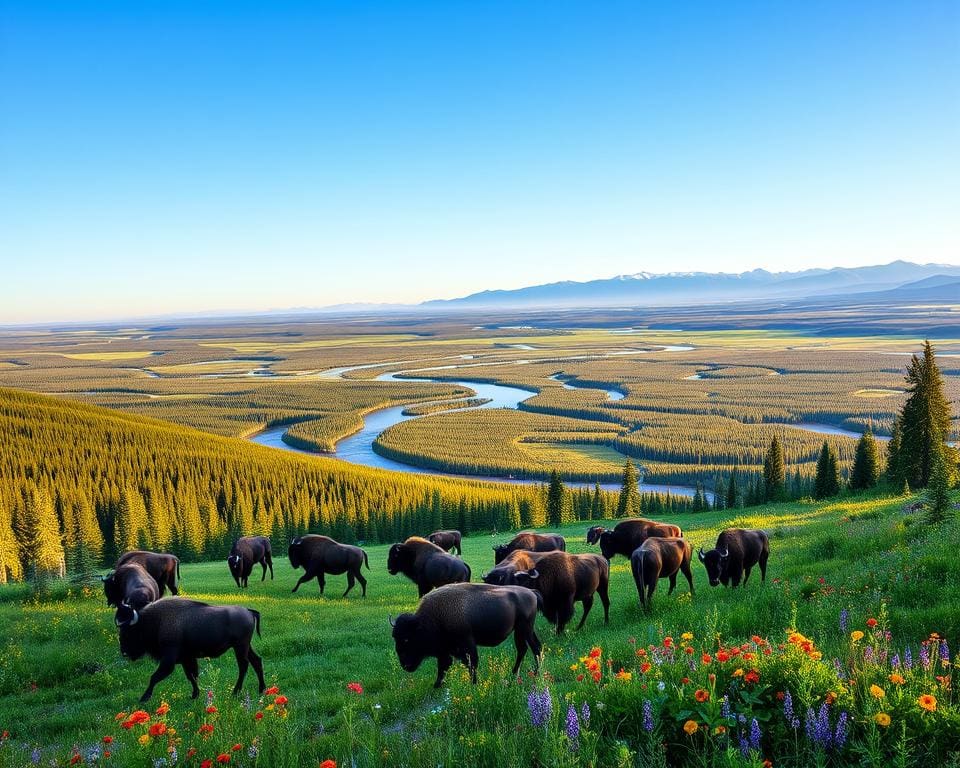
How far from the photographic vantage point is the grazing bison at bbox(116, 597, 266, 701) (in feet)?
35.7

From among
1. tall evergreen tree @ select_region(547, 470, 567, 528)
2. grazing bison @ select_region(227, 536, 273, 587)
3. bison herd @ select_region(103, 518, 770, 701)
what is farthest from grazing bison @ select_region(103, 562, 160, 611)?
tall evergreen tree @ select_region(547, 470, 567, 528)

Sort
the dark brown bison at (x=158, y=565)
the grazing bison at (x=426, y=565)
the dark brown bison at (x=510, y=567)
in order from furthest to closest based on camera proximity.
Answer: the dark brown bison at (x=158, y=565)
the grazing bison at (x=426, y=565)
the dark brown bison at (x=510, y=567)

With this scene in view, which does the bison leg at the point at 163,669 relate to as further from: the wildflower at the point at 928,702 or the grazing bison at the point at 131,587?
the wildflower at the point at 928,702

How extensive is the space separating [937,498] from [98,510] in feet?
273

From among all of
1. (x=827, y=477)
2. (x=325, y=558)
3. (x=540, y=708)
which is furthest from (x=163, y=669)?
(x=827, y=477)

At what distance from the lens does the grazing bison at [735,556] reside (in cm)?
1633

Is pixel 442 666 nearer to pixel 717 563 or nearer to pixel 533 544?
pixel 717 563

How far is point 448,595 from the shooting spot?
33.0ft

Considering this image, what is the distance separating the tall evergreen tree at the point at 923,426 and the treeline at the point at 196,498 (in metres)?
25.8

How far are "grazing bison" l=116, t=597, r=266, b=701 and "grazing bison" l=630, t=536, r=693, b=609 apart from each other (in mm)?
9030

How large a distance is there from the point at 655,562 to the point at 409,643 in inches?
306

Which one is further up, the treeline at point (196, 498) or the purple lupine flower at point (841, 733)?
the purple lupine flower at point (841, 733)

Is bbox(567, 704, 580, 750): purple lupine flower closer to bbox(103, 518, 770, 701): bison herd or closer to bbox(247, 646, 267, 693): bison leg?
bbox(103, 518, 770, 701): bison herd

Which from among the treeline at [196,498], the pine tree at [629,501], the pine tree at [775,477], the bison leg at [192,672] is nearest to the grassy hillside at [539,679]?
the bison leg at [192,672]
